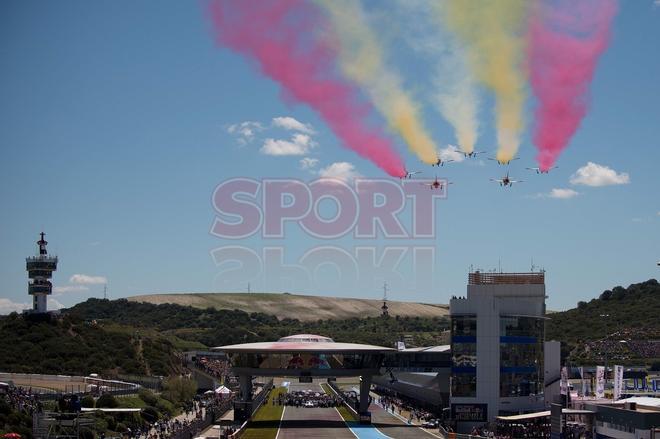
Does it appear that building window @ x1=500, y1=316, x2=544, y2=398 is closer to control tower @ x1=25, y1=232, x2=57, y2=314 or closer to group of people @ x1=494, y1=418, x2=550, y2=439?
group of people @ x1=494, y1=418, x2=550, y2=439

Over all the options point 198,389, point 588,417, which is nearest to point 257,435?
point 588,417

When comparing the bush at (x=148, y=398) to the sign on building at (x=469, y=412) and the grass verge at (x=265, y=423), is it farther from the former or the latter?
the sign on building at (x=469, y=412)

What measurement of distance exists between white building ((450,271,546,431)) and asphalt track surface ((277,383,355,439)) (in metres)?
14.6

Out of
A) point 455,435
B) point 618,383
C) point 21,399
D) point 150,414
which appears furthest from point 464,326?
point 21,399

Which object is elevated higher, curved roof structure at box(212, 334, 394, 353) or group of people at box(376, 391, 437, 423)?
curved roof structure at box(212, 334, 394, 353)

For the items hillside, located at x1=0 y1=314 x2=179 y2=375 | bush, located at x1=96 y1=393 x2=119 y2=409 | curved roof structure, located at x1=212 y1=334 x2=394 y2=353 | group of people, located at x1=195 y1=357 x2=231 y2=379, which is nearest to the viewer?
bush, located at x1=96 y1=393 x2=119 y2=409

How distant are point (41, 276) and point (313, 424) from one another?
94426 mm

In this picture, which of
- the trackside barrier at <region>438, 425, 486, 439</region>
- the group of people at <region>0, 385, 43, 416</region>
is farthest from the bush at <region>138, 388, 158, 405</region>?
the trackside barrier at <region>438, 425, 486, 439</region>

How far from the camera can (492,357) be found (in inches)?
4407

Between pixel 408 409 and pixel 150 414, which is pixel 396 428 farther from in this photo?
pixel 150 414

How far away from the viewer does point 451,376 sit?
4424 inches

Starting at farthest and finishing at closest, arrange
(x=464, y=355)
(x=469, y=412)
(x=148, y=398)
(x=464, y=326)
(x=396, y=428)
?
1. (x=148, y=398)
2. (x=464, y=326)
3. (x=464, y=355)
4. (x=469, y=412)
5. (x=396, y=428)

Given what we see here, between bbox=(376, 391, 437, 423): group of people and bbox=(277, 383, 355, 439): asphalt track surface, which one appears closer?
bbox=(277, 383, 355, 439): asphalt track surface

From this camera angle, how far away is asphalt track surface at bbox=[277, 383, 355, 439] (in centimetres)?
10075
